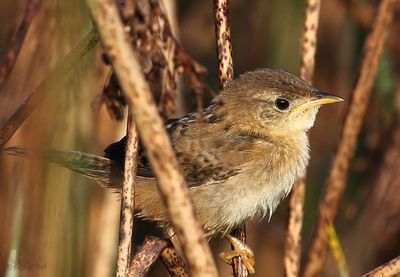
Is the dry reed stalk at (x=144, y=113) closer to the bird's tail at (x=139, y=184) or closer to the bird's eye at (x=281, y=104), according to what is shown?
the bird's tail at (x=139, y=184)

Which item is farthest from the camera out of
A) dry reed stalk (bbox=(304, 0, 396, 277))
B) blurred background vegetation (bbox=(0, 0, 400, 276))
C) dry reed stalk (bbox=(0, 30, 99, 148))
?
dry reed stalk (bbox=(304, 0, 396, 277))

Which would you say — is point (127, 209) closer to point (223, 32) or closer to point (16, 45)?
point (16, 45)

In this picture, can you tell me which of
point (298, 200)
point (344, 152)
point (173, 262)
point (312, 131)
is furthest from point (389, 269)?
point (312, 131)

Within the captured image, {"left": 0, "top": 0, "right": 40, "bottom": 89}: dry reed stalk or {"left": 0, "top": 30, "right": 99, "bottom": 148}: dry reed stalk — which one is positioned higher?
{"left": 0, "top": 0, "right": 40, "bottom": 89}: dry reed stalk

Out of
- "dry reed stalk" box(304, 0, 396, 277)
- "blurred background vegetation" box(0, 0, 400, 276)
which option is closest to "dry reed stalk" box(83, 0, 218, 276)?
"blurred background vegetation" box(0, 0, 400, 276)

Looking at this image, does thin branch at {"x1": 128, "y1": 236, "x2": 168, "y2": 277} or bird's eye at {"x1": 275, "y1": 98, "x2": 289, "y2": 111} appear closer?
thin branch at {"x1": 128, "y1": 236, "x2": 168, "y2": 277}

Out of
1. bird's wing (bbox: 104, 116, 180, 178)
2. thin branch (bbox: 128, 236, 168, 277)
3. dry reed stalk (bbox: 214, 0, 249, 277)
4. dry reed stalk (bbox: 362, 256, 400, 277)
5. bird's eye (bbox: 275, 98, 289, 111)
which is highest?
bird's eye (bbox: 275, 98, 289, 111)

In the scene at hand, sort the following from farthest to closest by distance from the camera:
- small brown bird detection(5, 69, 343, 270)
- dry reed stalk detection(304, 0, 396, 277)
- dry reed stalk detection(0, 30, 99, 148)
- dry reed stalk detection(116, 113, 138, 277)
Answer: dry reed stalk detection(304, 0, 396, 277), small brown bird detection(5, 69, 343, 270), dry reed stalk detection(116, 113, 138, 277), dry reed stalk detection(0, 30, 99, 148)

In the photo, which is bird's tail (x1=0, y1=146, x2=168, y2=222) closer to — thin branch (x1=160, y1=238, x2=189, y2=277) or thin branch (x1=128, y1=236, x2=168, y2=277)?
thin branch (x1=160, y1=238, x2=189, y2=277)
